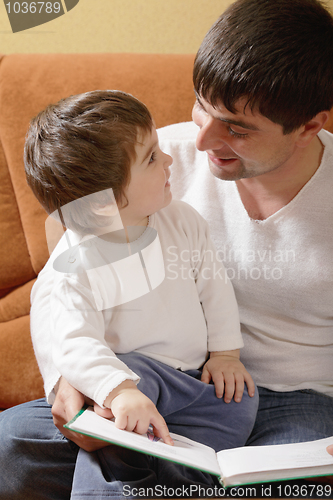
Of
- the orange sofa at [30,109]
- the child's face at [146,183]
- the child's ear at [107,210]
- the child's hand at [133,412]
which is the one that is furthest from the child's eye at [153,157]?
the orange sofa at [30,109]

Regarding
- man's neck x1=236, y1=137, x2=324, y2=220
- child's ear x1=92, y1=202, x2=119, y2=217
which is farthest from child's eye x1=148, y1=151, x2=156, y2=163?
man's neck x1=236, y1=137, x2=324, y2=220

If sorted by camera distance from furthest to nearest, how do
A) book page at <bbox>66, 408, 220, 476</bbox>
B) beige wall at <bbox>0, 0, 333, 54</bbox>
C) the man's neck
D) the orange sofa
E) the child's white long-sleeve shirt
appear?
beige wall at <bbox>0, 0, 333, 54</bbox> < the orange sofa < the man's neck < the child's white long-sleeve shirt < book page at <bbox>66, 408, 220, 476</bbox>

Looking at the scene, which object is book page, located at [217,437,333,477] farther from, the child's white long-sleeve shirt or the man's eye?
the man's eye

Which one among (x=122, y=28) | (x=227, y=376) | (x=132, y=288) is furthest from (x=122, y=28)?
(x=227, y=376)

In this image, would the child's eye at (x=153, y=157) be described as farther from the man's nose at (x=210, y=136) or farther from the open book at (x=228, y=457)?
the open book at (x=228, y=457)

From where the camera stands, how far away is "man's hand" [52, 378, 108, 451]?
730 millimetres

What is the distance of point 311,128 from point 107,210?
47 centimetres

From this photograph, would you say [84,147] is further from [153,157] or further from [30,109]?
[30,109]

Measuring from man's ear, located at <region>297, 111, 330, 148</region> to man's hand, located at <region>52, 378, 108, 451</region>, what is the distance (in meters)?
0.68

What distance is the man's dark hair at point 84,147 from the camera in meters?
0.70

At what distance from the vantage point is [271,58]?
763 millimetres

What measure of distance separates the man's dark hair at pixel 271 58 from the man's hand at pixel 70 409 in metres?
0.61

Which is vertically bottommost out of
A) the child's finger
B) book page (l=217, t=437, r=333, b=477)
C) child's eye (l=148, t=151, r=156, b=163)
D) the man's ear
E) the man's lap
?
the man's lap

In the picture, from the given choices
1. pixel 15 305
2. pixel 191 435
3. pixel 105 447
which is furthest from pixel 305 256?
pixel 15 305
